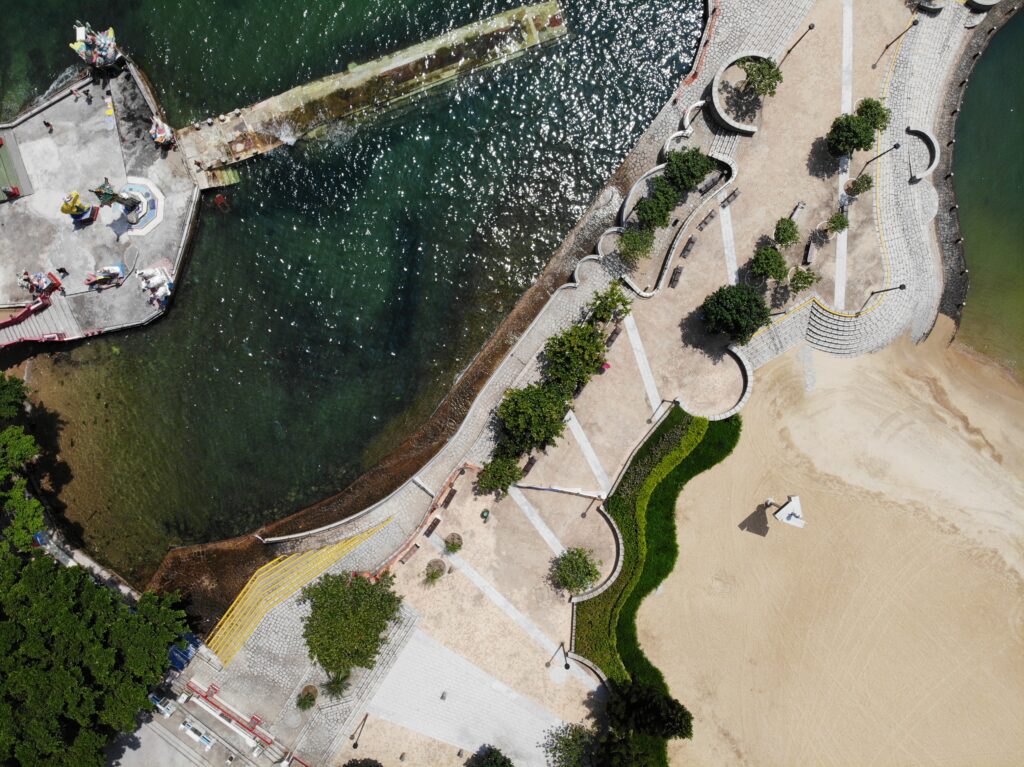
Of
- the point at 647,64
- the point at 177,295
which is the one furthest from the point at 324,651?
the point at 647,64

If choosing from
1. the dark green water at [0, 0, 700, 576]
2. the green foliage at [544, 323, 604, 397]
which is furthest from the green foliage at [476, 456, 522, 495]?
the dark green water at [0, 0, 700, 576]

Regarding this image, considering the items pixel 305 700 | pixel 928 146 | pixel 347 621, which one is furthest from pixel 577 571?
pixel 928 146

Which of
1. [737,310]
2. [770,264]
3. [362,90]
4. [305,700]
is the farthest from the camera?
[362,90]

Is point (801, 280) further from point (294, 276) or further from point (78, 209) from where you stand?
point (78, 209)

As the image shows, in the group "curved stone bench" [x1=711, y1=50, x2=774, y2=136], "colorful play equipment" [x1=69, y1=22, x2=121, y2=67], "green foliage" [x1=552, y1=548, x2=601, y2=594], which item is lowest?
"green foliage" [x1=552, y1=548, x2=601, y2=594]

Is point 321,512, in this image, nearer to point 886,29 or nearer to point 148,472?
point 148,472

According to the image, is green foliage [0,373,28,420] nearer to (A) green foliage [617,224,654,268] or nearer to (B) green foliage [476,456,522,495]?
(B) green foliage [476,456,522,495]
